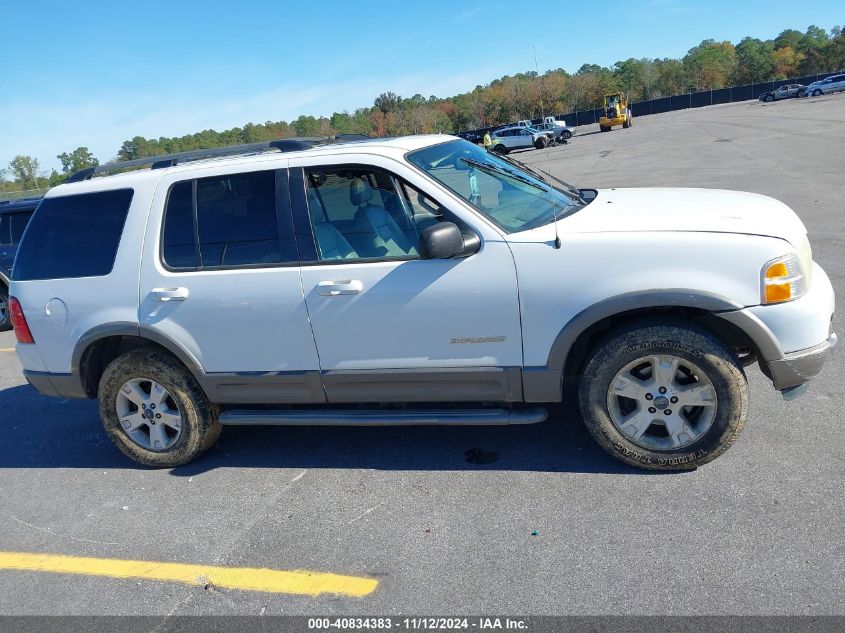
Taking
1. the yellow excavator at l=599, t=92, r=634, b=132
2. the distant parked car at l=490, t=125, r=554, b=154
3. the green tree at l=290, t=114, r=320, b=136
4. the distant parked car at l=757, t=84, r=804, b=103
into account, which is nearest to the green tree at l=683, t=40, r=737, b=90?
the distant parked car at l=757, t=84, r=804, b=103

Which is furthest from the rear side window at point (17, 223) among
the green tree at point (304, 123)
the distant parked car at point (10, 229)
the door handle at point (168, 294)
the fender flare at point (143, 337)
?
the green tree at point (304, 123)

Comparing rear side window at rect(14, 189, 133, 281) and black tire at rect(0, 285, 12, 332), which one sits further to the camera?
black tire at rect(0, 285, 12, 332)

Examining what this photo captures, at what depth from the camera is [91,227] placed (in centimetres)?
457

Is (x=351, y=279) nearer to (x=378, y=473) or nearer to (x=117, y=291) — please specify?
(x=378, y=473)

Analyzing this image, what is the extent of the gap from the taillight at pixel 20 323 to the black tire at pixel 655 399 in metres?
3.74

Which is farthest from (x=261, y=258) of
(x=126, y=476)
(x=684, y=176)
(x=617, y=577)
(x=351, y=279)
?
(x=684, y=176)

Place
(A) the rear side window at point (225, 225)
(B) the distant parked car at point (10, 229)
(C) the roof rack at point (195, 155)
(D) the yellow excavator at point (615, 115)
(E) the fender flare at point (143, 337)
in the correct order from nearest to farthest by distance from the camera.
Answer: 1. (A) the rear side window at point (225, 225)
2. (E) the fender flare at point (143, 337)
3. (C) the roof rack at point (195, 155)
4. (B) the distant parked car at point (10, 229)
5. (D) the yellow excavator at point (615, 115)

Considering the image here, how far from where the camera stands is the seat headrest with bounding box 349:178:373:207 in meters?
4.09

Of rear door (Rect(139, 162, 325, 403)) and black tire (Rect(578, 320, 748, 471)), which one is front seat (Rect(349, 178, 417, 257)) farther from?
black tire (Rect(578, 320, 748, 471))

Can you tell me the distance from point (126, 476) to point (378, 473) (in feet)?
5.92

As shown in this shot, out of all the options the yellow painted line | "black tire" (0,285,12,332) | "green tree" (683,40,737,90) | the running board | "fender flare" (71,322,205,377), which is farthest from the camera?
"green tree" (683,40,737,90)

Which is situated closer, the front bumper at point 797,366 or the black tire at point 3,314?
the front bumper at point 797,366

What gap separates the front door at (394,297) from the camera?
377 centimetres

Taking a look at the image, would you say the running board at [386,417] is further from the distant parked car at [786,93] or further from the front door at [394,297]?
the distant parked car at [786,93]
